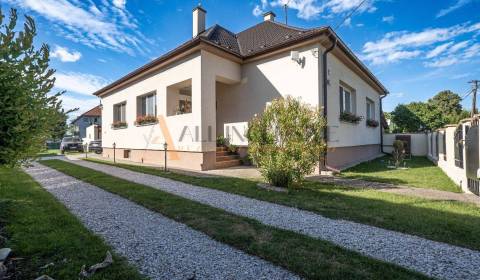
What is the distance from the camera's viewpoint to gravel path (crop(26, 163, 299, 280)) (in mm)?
2268

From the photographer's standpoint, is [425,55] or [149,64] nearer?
[149,64]

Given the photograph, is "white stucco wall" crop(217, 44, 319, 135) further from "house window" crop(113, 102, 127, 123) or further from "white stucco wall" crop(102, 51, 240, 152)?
"house window" crop(113, 102, 127, 123)

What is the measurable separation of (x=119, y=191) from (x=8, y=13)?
4348mm

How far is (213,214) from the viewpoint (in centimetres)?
396

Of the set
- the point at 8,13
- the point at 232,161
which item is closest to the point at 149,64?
the point at 232,161

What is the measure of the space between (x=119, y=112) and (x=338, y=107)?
1380 cm

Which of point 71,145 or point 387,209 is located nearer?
point 387,209

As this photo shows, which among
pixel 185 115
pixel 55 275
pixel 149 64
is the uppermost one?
pixel 149 64

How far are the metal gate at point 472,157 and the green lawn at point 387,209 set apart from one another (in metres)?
1.21

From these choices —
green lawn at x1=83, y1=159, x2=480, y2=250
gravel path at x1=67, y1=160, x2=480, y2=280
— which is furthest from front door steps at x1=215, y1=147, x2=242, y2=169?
gravel path at x1=67, y1=160, x2=480, y2=280

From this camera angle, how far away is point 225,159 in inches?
400

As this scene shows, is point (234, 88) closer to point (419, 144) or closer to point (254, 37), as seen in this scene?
point (254, 37)

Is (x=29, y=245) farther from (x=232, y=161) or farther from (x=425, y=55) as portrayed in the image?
(x=425, y=55)

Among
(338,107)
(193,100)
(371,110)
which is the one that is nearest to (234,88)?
(193,100)
